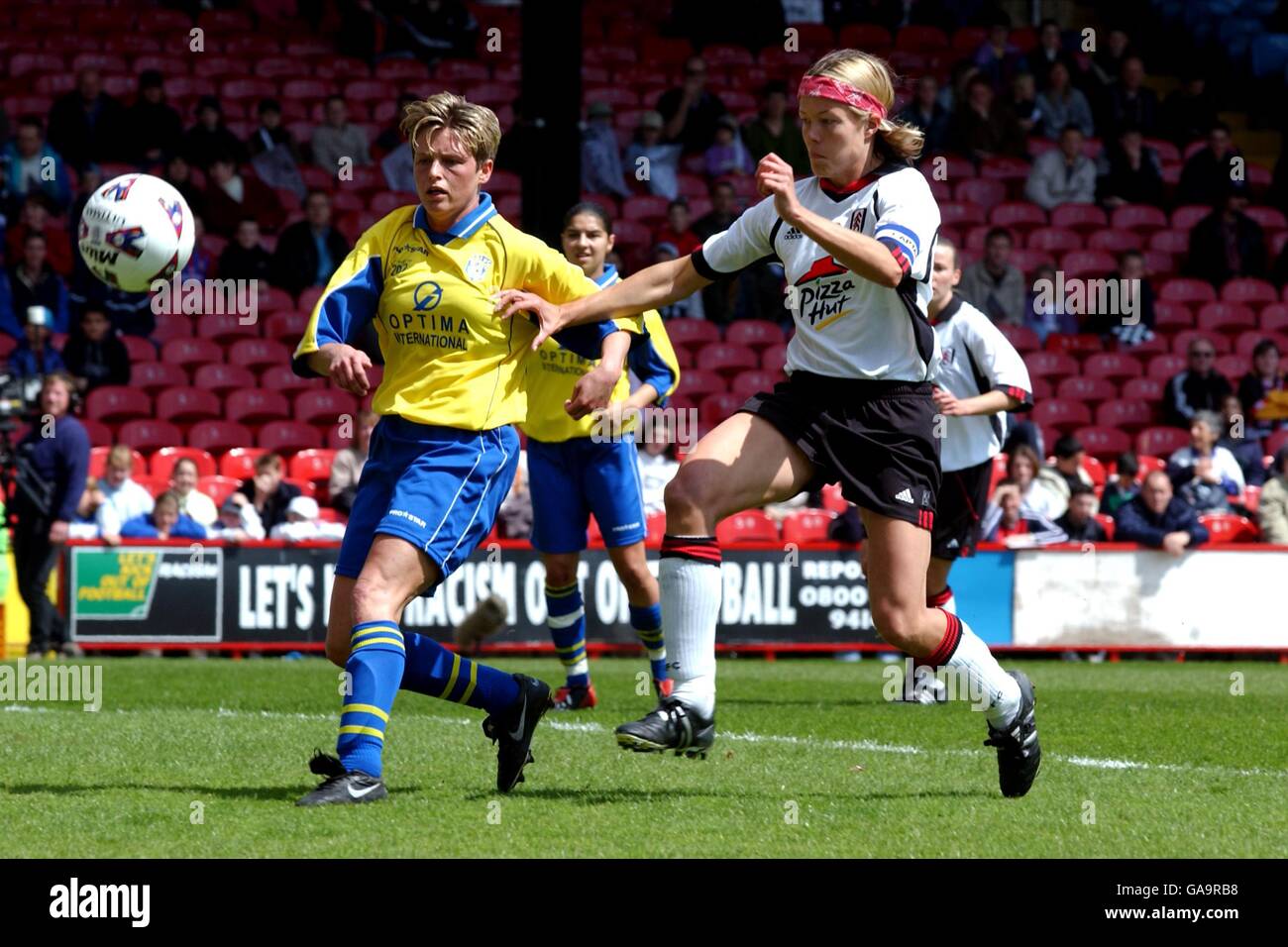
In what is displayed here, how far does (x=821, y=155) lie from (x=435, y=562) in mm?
1772

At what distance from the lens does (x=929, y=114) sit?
2095 cm

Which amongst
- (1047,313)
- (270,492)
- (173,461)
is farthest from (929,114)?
(270,492)

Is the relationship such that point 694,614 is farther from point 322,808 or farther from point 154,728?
point 154,728

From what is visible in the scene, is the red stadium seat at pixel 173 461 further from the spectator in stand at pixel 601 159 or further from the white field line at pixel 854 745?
the white field line at pixel 854 745

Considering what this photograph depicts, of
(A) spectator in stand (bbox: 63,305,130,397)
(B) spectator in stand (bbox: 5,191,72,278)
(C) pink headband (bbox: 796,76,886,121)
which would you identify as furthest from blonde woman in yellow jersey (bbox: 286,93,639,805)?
(B) spectator in stand (bbox: 5,191,72,278)

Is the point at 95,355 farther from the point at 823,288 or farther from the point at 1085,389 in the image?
the point at 823,288

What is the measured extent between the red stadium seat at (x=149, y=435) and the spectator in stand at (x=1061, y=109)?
10.9 meters

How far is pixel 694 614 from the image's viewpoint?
5.84 metres

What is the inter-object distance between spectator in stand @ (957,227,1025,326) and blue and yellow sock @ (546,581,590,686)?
32.2 feet

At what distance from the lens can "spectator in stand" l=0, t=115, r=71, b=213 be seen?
1817 centimetres

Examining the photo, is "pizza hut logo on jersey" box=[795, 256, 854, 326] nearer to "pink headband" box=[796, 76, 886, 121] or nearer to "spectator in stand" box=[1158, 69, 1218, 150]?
"pink headband" box=[796, 76, 886, 121]

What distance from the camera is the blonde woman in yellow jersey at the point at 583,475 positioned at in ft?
30.9
